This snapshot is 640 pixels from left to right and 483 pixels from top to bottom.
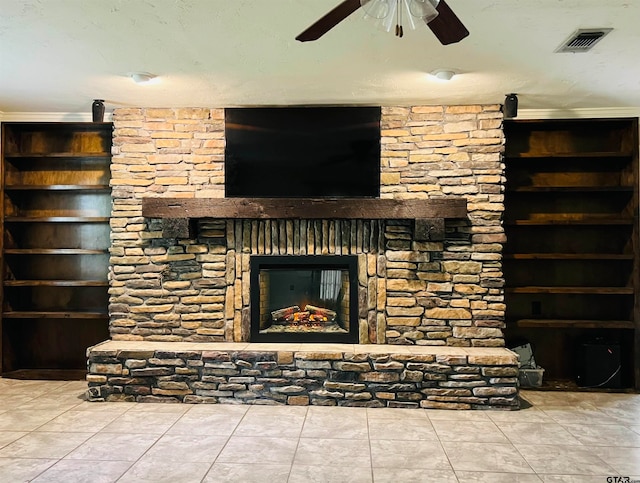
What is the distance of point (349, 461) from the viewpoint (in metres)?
2.81

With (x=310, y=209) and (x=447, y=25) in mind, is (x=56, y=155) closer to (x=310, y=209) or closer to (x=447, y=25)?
(x=310, y=209)

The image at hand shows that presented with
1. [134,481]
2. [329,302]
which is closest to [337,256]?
[329,302]

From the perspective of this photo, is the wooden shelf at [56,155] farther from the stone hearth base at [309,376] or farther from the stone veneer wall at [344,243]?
the stone hearth base at [309,376]

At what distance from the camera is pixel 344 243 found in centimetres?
431

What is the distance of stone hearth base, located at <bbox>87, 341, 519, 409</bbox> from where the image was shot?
12.5 feet

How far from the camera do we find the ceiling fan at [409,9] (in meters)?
1.84

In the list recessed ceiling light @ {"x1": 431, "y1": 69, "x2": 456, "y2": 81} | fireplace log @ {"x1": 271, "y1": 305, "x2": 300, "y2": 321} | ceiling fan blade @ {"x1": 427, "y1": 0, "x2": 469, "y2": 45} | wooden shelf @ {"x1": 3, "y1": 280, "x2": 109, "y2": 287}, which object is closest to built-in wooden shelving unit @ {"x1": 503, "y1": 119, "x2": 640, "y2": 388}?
recessed ceiling light @ {"x1": 431, "y1": 69, "x2": 456, "y2": 81}

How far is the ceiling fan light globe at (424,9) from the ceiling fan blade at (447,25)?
70 mm

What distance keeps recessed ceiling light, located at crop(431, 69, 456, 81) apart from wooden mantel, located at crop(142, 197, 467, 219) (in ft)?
3.22

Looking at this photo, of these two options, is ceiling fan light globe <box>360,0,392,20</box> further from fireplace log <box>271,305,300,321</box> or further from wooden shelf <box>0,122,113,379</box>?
wooden shelf <box>0,122,113,379</box>

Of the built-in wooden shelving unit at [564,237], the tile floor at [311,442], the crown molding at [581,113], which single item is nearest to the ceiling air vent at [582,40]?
the crown molding at [581,113]

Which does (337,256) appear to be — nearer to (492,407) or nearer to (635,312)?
(492,407)

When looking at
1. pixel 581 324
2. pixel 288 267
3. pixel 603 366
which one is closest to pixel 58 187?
pixel 288 267

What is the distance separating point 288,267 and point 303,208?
0.60 metres
